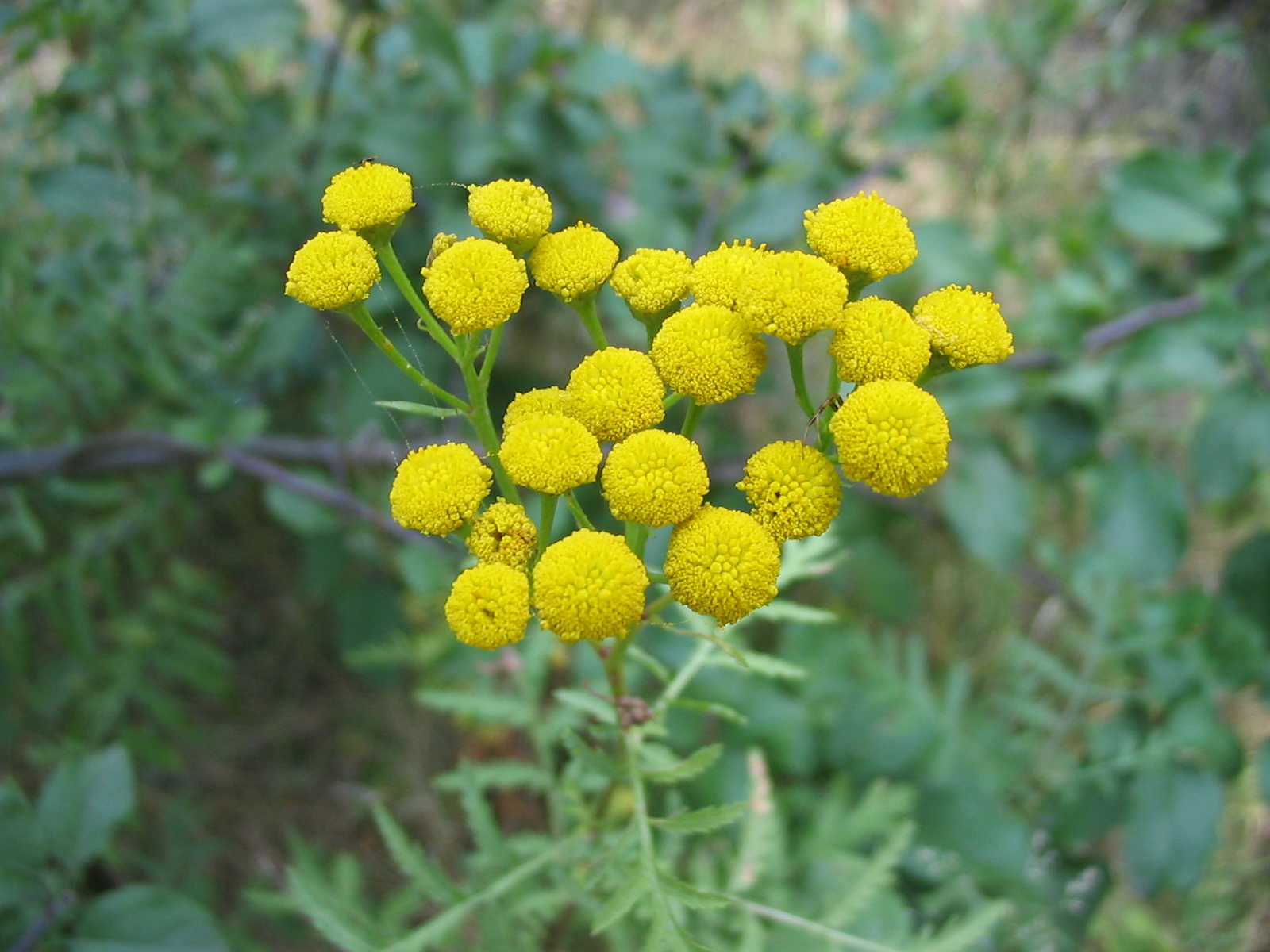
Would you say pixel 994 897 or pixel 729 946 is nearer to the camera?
Result: pixel 729 946

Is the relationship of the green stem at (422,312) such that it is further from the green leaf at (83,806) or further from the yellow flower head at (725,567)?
the green leaf at (83,806)

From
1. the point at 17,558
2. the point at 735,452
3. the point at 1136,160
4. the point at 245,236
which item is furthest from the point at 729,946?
the point at 1136,160

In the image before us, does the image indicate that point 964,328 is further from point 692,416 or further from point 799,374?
point 692,416

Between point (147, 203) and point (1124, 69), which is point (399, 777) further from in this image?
point (1124, 69)

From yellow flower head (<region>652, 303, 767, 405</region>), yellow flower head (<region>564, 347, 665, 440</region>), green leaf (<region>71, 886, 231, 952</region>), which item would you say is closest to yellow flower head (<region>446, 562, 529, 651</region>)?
yellow flower head (<region>564, 347, 665, 440</region>)

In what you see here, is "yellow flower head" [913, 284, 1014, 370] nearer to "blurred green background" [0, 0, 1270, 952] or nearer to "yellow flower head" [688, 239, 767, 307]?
"yellow flower head" [688, 239, 767, 307]
